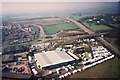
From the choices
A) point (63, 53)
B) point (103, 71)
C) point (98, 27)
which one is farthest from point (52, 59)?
point (98, 27)

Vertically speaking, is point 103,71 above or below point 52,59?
below

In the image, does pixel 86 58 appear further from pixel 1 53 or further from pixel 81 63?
pixel 1 53

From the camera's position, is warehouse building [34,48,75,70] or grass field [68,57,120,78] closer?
grass field [68,57,120,78]

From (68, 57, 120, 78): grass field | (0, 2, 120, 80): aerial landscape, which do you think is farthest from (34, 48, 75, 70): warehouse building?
(68, 57, 120, 78): grass field

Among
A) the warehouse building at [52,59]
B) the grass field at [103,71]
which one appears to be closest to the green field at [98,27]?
the warehouse building at [52,59]

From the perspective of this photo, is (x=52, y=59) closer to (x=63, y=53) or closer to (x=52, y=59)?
(x=52, y=59)

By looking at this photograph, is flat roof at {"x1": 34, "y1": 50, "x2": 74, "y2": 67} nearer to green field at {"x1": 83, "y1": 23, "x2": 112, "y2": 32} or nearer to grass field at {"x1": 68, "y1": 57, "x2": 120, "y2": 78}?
grass field at {"x1": 68, "y1": 57, "x2": 120, "y2": 78}

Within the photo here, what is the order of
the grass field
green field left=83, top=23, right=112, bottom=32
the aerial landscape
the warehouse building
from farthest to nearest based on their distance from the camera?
green field left=83, top=23, right=112, bottom=32 → the warehouse building → the aerial landscape → the grass field
